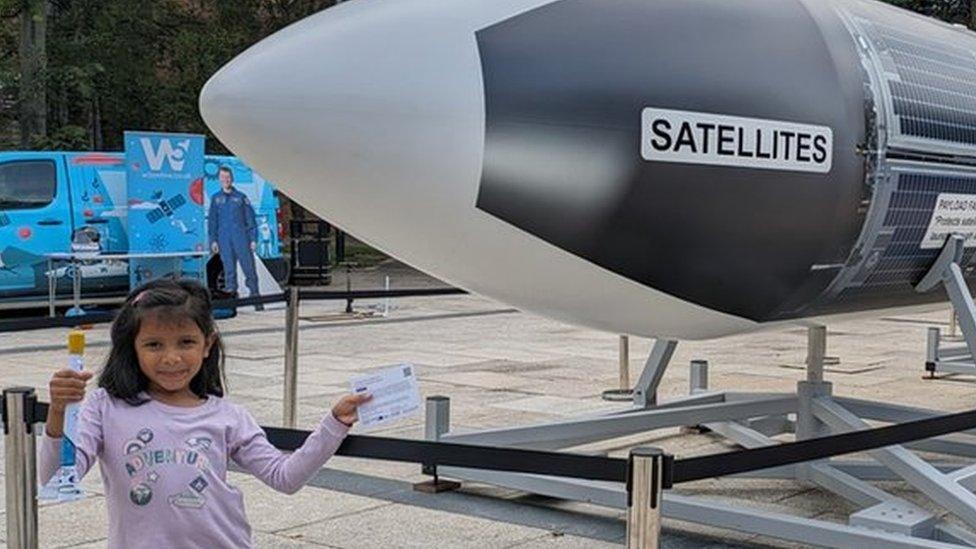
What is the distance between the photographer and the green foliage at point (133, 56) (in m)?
23.9

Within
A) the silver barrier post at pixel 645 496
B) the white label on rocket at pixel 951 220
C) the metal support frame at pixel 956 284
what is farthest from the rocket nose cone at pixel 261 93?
the metal support frame at pixel 956 284

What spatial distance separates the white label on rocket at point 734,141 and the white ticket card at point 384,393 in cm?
142

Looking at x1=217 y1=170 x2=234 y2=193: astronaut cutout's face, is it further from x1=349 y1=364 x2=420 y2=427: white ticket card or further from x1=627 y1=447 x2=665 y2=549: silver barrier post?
x1=627 y1=447 x2=665 y2=549: silver barrier post

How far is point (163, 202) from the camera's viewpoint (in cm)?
1384

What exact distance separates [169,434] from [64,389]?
0.27 meters

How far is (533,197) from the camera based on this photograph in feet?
13.2

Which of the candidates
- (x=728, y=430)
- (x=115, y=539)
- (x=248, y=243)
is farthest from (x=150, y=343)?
(x=248, y=243)

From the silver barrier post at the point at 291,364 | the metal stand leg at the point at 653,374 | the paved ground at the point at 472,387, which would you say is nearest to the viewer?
the paved ground at the point at 472,387

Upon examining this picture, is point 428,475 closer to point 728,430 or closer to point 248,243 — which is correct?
point 728,430

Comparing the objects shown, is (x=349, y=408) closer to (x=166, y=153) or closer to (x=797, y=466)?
(x=797, y=466)

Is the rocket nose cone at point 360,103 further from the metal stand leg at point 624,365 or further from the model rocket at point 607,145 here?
the metal stand leg at point 624,365

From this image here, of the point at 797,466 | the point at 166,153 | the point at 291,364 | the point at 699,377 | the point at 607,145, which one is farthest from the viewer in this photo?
the point at 166,153

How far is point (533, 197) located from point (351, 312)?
35.8 feet

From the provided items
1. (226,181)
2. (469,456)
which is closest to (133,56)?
(226,181)
